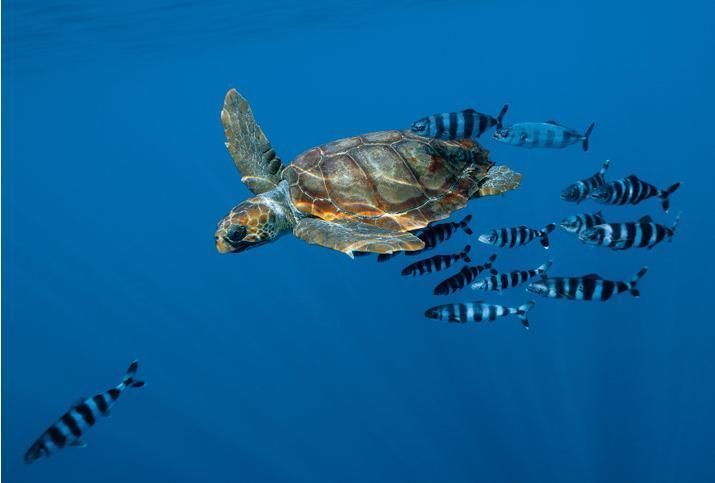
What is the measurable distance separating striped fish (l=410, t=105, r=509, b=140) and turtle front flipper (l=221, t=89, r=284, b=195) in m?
2.27

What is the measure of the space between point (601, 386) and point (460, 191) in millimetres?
9201

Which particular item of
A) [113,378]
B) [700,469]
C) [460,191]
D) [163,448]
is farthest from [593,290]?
[113,378]

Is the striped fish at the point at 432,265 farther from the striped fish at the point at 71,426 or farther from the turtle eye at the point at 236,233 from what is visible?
the striped fish at the point at 71,426

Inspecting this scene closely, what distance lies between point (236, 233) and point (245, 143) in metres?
1.64

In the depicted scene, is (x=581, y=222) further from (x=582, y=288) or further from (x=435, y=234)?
(x=435, y=234)

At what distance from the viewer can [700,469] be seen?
1073cm

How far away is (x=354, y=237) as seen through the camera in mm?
3881

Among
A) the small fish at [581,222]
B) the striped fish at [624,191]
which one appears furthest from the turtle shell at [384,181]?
the striped fish at [624,191]

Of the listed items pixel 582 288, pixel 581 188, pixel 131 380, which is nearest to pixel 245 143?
pixel 131 380

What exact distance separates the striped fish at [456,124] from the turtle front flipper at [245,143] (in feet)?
7.45

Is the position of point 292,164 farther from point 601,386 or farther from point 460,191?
point 601,386

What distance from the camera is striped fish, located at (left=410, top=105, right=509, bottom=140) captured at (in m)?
4.35

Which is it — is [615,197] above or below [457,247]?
below

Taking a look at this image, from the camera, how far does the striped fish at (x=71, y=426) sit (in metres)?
4.32
